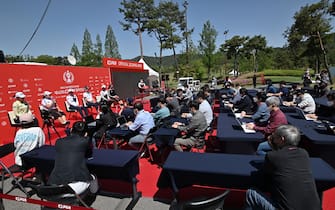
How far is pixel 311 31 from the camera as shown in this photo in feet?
80.8

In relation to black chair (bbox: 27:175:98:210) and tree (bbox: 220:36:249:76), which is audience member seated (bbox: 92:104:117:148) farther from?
tree (bbox: 220:36:249:76)

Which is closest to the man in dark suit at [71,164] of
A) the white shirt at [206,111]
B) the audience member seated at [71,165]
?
the audience member seated at [71,165]

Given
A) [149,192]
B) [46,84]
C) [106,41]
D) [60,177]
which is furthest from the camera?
[106,41]

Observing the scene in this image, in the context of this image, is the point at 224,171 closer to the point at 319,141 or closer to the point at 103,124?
the point at 319,141

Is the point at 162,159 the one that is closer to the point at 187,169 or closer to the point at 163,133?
the point at 163,133

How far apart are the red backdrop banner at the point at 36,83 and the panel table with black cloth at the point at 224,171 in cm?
674

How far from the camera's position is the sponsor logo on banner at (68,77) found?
9.95 metres

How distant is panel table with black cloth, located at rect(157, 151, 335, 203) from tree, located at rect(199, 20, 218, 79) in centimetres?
3425

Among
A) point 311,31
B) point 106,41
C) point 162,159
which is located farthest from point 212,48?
point 162,159

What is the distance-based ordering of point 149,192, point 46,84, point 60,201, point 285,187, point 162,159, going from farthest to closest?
point 46,84, point 162,159, point 149,192, point 60,201, point 285,187

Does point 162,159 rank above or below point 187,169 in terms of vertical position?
below

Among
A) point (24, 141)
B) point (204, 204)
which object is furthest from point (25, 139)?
point (204, 204)

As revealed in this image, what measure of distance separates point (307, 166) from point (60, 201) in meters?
2.54

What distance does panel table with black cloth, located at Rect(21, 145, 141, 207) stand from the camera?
2.85 metres
